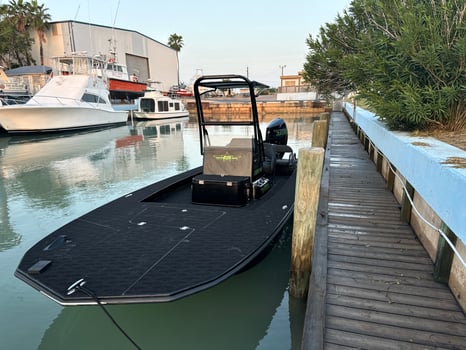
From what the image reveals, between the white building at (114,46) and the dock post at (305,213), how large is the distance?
1333 inches

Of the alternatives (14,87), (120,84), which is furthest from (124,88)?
(14,87)

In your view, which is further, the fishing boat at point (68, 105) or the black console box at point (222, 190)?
the fishing boat at point (68, 105)

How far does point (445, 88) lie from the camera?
9.77 ft

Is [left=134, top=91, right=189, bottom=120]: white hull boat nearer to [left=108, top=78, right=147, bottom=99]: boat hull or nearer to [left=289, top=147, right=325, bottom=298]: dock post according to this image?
[left=108, top=78, right=147, bottom=99]: boat hull

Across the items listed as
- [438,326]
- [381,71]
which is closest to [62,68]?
[381,71]

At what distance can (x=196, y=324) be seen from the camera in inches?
111

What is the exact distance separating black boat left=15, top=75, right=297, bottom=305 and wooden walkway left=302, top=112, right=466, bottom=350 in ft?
2.06

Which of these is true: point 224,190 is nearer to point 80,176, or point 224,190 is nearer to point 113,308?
point 113,308

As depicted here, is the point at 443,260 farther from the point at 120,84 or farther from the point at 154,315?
the point at 120,84

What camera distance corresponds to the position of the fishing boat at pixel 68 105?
56.3 feet

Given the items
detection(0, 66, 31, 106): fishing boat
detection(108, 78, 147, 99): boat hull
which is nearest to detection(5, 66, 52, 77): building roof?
detection(0, 66, 31, 106): fishing boat

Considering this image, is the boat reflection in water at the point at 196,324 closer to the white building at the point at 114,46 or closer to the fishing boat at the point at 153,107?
the fishing boat at the point at 153,107

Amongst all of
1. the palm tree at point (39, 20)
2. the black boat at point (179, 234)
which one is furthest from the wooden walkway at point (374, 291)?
the palm tree at point (39, 20)

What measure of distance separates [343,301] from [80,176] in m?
8.49
